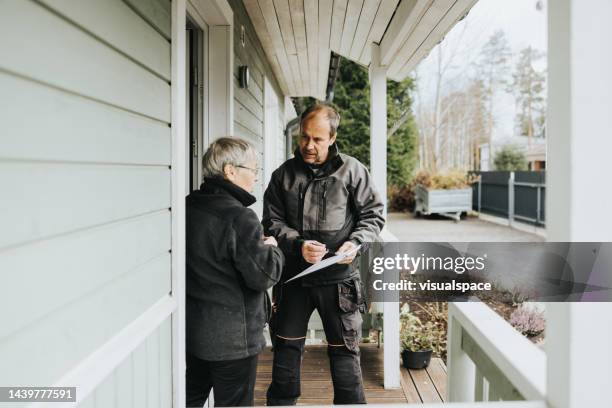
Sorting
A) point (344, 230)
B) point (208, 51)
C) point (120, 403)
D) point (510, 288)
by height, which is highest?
point (208, 51)

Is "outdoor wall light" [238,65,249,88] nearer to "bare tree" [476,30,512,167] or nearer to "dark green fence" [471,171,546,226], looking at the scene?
"dark green fence" [471,171,546,226]

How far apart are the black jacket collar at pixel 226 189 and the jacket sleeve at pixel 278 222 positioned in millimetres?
509

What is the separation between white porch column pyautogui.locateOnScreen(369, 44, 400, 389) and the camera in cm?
321

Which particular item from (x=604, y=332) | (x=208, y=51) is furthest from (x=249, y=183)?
(x=208, y=51)

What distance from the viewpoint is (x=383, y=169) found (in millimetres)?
3375

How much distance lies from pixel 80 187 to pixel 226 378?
97cm

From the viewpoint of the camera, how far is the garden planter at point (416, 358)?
349 cm

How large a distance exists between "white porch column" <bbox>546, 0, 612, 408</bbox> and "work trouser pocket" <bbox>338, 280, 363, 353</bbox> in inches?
40.6

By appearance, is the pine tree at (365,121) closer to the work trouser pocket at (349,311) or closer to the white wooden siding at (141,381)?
the work trouser pocket at (349,311)

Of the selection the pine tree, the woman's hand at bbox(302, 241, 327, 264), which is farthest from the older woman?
the pine tree

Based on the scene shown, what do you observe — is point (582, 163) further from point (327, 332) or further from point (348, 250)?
point (327, 332)

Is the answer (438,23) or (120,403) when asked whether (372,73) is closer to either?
(438,23)

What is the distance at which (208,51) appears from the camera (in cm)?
268

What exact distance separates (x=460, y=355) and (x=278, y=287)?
30.8 inches
